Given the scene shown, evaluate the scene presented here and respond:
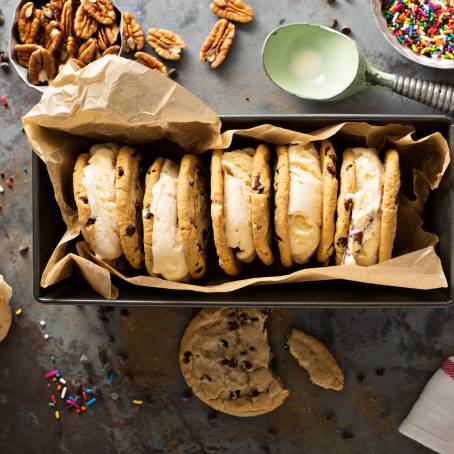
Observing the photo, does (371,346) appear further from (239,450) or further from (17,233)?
(17,233)

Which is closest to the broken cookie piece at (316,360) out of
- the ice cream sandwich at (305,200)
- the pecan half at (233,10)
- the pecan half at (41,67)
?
the ice cream sandwich at (305,200)

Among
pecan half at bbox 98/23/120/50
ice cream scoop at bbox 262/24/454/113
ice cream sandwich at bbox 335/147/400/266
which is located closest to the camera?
ice cream sandwich at bbox 335/147/400/266

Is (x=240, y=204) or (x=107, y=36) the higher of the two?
(x=107, y=36)

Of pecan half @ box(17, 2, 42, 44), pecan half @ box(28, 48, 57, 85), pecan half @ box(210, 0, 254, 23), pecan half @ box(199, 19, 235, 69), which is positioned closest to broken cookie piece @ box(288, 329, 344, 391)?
pecan half @ box(199, 19, 235, 69)

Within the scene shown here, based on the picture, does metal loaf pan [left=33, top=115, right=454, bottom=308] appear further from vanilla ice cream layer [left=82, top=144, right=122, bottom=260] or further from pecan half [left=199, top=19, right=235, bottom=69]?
pecan half [left=199, top=19, right=235, bottom=69]

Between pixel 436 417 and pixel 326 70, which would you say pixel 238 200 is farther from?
pixel 436 417

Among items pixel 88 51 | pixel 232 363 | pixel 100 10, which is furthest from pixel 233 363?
pixel 100 10
